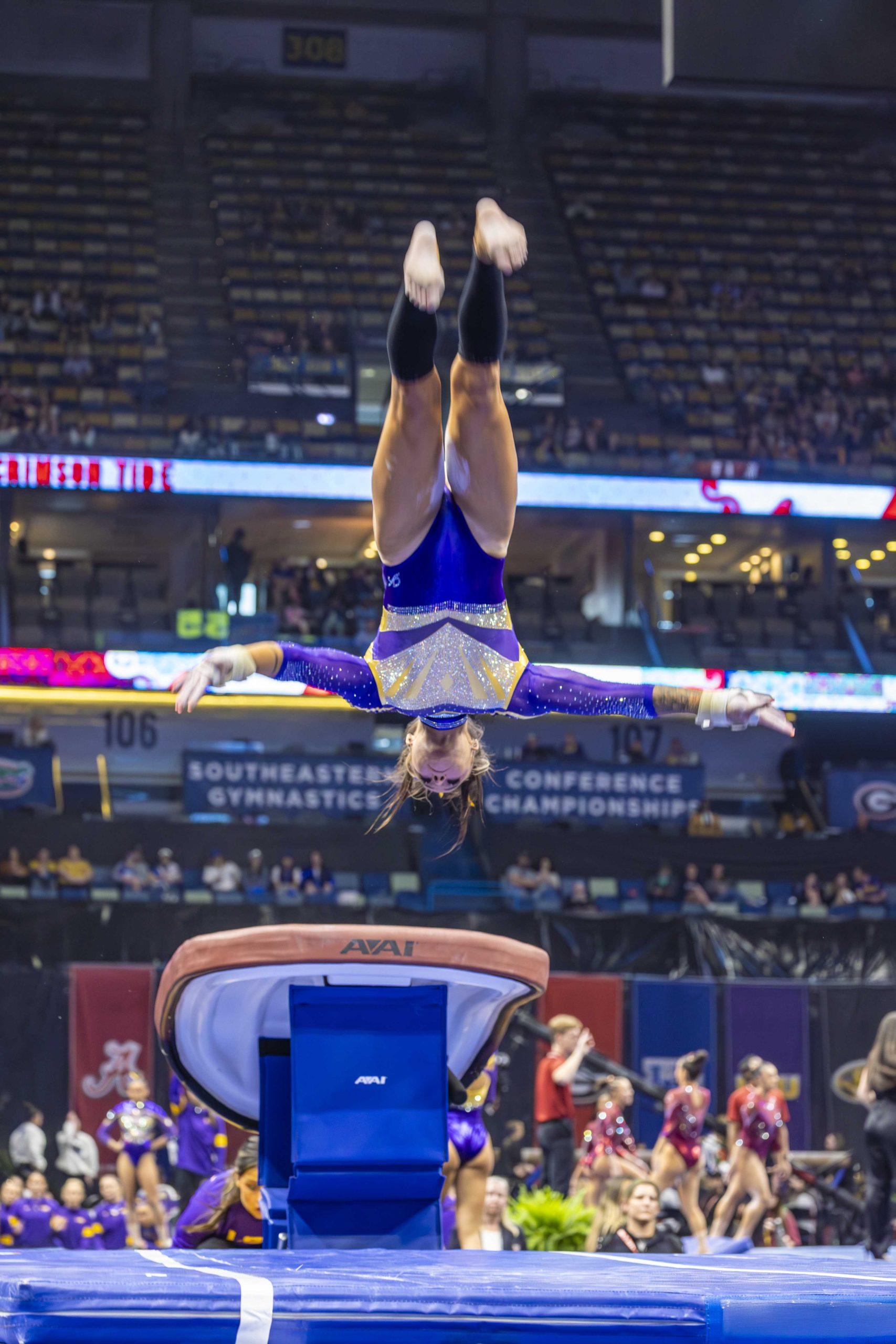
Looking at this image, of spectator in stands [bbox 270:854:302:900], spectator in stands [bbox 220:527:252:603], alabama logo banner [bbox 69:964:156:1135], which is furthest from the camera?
spectator in stands [bbox 220:527:252:603]

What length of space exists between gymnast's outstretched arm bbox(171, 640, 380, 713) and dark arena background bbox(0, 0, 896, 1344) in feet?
0.07

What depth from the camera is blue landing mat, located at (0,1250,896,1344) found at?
2.59m

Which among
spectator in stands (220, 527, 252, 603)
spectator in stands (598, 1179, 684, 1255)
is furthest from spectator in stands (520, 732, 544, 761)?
spectator in stands (598, 1179, 684, 1255)

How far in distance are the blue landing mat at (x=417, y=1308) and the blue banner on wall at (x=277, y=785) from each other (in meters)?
11.4

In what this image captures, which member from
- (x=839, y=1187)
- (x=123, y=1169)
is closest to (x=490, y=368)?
(x=123, y=1169)

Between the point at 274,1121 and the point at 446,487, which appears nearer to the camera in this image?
the point at 274,1121

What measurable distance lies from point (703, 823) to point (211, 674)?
11651 mm

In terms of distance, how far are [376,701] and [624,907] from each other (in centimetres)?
916

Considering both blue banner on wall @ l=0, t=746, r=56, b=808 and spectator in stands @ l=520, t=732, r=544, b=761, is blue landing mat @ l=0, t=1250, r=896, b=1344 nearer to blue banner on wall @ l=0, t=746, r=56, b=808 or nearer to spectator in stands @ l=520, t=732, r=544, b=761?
blue banner on wall @ l=0, t=746, r=56, b=808

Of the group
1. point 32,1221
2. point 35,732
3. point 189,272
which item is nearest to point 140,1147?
point 32,1221

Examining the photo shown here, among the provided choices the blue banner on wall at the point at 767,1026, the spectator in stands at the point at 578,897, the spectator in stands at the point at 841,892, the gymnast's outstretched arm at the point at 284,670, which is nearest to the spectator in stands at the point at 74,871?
the spectator in stands at the point at 578,897

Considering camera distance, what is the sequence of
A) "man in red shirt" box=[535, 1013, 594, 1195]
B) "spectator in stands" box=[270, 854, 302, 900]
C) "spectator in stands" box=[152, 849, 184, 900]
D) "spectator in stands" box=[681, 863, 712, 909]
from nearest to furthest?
"man in red shirt" box=[535, 1013, 594, 1195], "spectator in stands" box=[152, 849, 184, 900], "spectator in stands" box=[270, 854, 302, 900], "spectator in stands" box=[681, 863, 712, 909]

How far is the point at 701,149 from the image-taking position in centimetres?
2147

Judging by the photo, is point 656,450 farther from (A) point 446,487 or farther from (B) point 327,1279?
(B) point 327,1279
